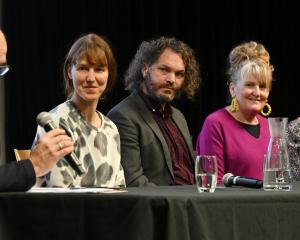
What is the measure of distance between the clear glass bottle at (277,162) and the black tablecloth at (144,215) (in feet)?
0.70

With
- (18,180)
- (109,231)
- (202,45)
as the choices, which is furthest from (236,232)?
(202,45)

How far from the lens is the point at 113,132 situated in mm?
3127

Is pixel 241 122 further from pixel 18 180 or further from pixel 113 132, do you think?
pixel 18 180

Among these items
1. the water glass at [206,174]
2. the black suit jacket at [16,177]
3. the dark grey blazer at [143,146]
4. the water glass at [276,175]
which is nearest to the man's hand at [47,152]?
the black suit jacket at [16,177]

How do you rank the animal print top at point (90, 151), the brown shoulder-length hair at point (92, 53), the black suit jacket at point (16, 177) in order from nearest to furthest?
the black suit jacket at point (16, 177), the animal print top at point (90, 151), the brown shoulder-length hair at point (92, 53)

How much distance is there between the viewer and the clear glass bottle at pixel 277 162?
2.54 m

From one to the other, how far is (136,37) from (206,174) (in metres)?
3.73

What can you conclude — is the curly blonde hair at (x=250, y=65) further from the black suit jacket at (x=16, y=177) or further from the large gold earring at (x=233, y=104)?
the black suit jacket at (x=16, y=177)

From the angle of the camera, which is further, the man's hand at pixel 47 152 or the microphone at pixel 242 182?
the microphone at pixel 242 182

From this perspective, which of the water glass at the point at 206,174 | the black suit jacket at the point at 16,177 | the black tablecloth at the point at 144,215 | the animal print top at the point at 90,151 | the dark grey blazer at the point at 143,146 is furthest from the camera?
the dark grey blazer at the point at 143,146

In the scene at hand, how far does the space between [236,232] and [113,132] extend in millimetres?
1040

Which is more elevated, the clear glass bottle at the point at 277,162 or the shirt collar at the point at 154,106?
the shirt collar at the point at 154,106

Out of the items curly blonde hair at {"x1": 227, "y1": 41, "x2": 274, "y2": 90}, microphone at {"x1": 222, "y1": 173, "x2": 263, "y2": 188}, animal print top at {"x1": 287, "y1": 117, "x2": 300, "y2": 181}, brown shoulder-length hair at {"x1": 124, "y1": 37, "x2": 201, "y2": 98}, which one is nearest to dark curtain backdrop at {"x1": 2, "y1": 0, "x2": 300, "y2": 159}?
brown shoulder-length hair at {"x1": 124, "y1": 37, "x2": 201, "y2": 98}

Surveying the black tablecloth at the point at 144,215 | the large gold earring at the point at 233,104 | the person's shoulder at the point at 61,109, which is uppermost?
the person's shoulder at the point at 61,109
